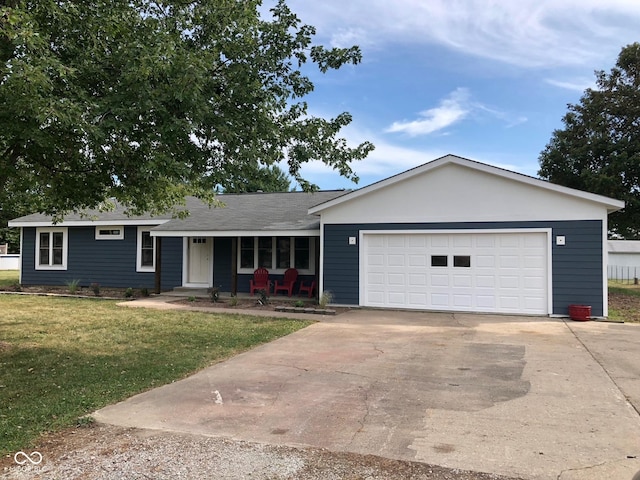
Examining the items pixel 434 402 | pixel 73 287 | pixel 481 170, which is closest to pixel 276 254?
pixel 481 170

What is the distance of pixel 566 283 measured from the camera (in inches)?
447

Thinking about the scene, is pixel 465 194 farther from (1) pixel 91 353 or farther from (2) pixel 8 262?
(2) pixel 8 262

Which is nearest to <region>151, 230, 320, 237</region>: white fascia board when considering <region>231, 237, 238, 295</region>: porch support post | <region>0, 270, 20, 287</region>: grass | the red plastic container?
<region>231, 237, 238, 295</region>: porch support post

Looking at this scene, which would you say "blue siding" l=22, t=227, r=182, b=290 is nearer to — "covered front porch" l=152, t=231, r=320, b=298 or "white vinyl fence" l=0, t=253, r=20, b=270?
"covered front porch" l=152, t=231, r=320, b=298

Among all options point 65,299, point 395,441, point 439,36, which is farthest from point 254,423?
point 65,299

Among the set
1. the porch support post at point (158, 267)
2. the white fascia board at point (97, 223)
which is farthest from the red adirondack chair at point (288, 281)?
the white fascia board at point (97, 223)

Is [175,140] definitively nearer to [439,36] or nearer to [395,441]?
[395,441]

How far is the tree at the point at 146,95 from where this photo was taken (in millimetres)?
5207

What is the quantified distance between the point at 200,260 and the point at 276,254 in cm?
316

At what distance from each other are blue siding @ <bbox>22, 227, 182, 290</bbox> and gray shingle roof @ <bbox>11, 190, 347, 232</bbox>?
80 centimetres

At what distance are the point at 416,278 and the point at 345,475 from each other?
960cm

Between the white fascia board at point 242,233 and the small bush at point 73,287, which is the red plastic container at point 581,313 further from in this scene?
the small bush at point 73,287

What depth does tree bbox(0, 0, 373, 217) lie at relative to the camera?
521 centimetres

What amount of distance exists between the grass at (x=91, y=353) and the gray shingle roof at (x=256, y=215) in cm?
382
